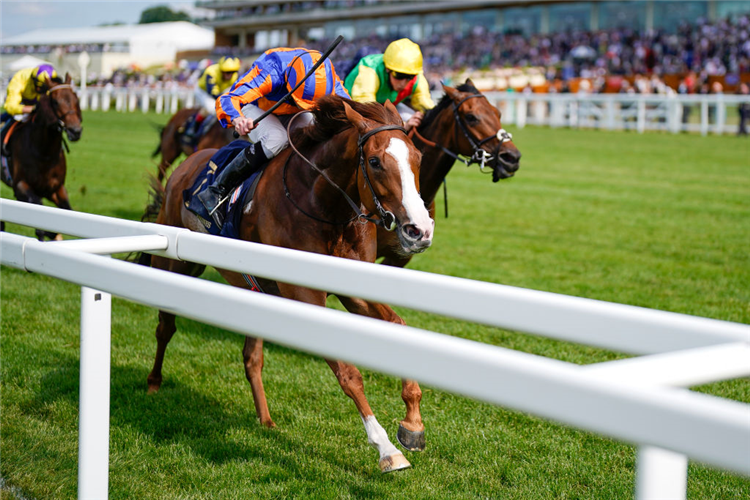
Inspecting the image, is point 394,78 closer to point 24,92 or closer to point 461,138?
point 461,138

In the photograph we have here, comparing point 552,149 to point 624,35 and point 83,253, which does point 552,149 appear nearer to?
point 83,253

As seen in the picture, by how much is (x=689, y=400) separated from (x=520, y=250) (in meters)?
7.29

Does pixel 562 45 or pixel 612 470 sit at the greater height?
pixel 562 45

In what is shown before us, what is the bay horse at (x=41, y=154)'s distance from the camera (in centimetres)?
758

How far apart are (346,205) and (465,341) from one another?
2.25 metres

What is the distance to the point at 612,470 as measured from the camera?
313 cm

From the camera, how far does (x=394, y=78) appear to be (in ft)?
17.8

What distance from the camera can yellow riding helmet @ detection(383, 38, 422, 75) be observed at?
5.23m

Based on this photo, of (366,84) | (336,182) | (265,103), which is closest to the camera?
(336,182)

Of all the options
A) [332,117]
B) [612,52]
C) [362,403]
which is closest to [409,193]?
[332,117]

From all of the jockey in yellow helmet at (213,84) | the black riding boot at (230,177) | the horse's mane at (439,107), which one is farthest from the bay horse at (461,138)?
the jockey in yellow helmet at (213,84)

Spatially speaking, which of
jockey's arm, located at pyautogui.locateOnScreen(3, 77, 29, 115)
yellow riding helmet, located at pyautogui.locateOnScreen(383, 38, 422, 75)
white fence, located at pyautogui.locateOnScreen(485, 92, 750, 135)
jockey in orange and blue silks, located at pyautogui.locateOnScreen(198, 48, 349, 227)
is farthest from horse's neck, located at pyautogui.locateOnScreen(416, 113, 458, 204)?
white fence, located at pyautogui.locateOnScreen(485, 92, 750, 135)

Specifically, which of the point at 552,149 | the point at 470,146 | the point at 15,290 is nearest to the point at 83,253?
the point at 470,146

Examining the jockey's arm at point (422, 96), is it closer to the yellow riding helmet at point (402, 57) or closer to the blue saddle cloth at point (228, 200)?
the yellow riding helmet at point (402, 57)
